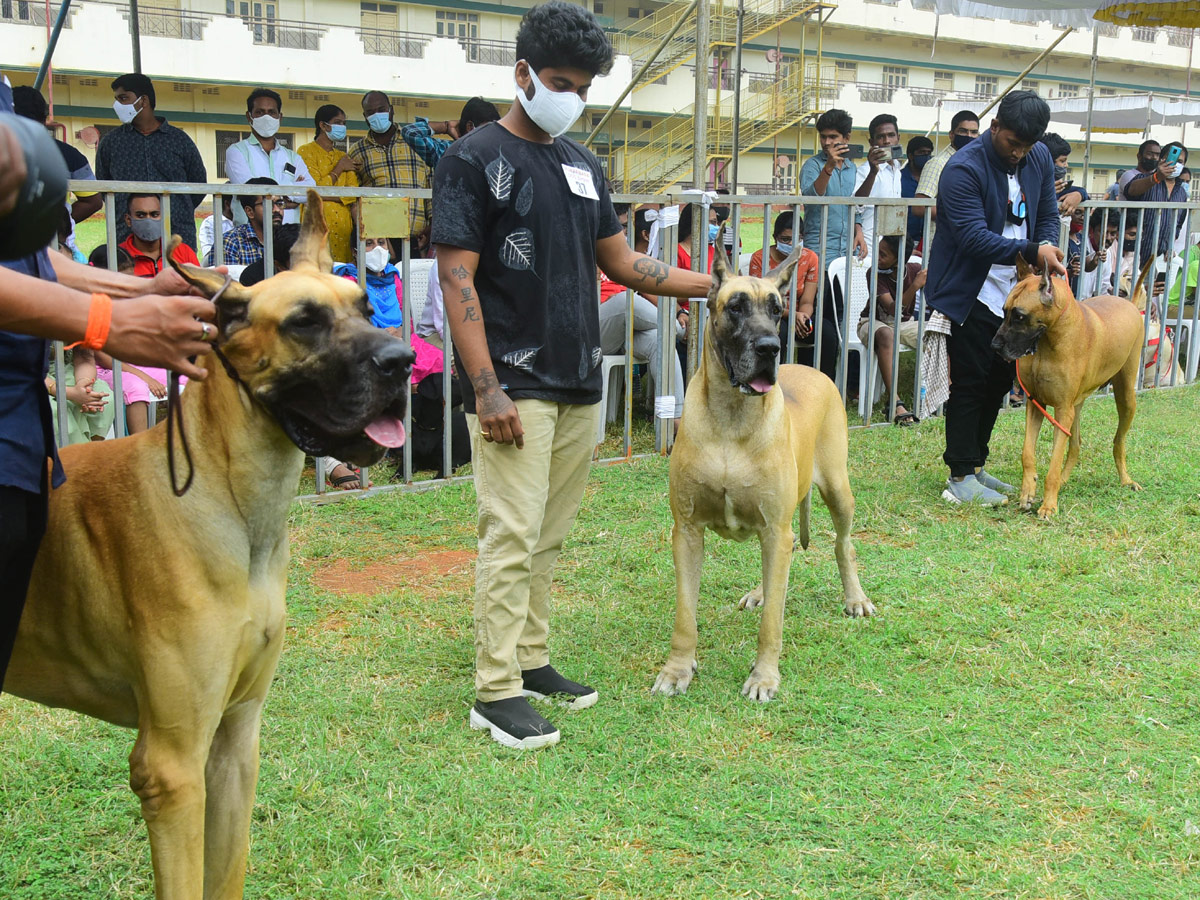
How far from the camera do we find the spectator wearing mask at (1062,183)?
9.55 meters

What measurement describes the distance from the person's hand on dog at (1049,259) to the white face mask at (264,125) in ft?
21.6

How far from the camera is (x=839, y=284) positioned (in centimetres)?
927

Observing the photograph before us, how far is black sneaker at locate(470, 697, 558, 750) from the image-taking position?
148 inches

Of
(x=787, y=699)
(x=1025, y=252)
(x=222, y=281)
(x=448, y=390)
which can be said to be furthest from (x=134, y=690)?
(x=1025, y=252)

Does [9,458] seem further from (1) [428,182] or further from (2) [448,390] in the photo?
(1) [428,182]

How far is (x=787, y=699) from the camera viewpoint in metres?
4.20

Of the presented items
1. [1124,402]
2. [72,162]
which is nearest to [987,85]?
[1124,402]

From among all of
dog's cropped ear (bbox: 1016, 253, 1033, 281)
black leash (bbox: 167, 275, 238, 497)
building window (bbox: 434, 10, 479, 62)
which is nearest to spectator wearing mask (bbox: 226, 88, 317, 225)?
dog's cropped ear (bbox: 1016, 253, 1033, 281)

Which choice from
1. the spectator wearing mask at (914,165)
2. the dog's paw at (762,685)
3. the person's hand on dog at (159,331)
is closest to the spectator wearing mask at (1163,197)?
the spectator wearing mask at (914,165)

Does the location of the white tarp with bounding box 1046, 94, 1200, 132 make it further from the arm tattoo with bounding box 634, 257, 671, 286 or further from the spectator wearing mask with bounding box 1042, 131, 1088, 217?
the arm tattoo with bounding box 634, 257, 671, 286

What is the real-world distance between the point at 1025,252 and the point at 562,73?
406 cm

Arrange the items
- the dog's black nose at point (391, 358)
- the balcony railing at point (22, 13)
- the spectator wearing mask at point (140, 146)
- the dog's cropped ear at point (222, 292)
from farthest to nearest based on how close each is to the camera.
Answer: the balcony railing at point (22, 13) → the spectator wearing mask at point (140, 146) → the dog's black nose at point (391, 358) → the dog's cropped ear at point (222, 292)

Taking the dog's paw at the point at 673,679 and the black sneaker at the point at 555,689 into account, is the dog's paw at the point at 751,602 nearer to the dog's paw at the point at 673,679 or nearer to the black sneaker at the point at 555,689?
the dog's paw at the point at 673,679

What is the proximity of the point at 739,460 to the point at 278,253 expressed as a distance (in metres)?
3.83
